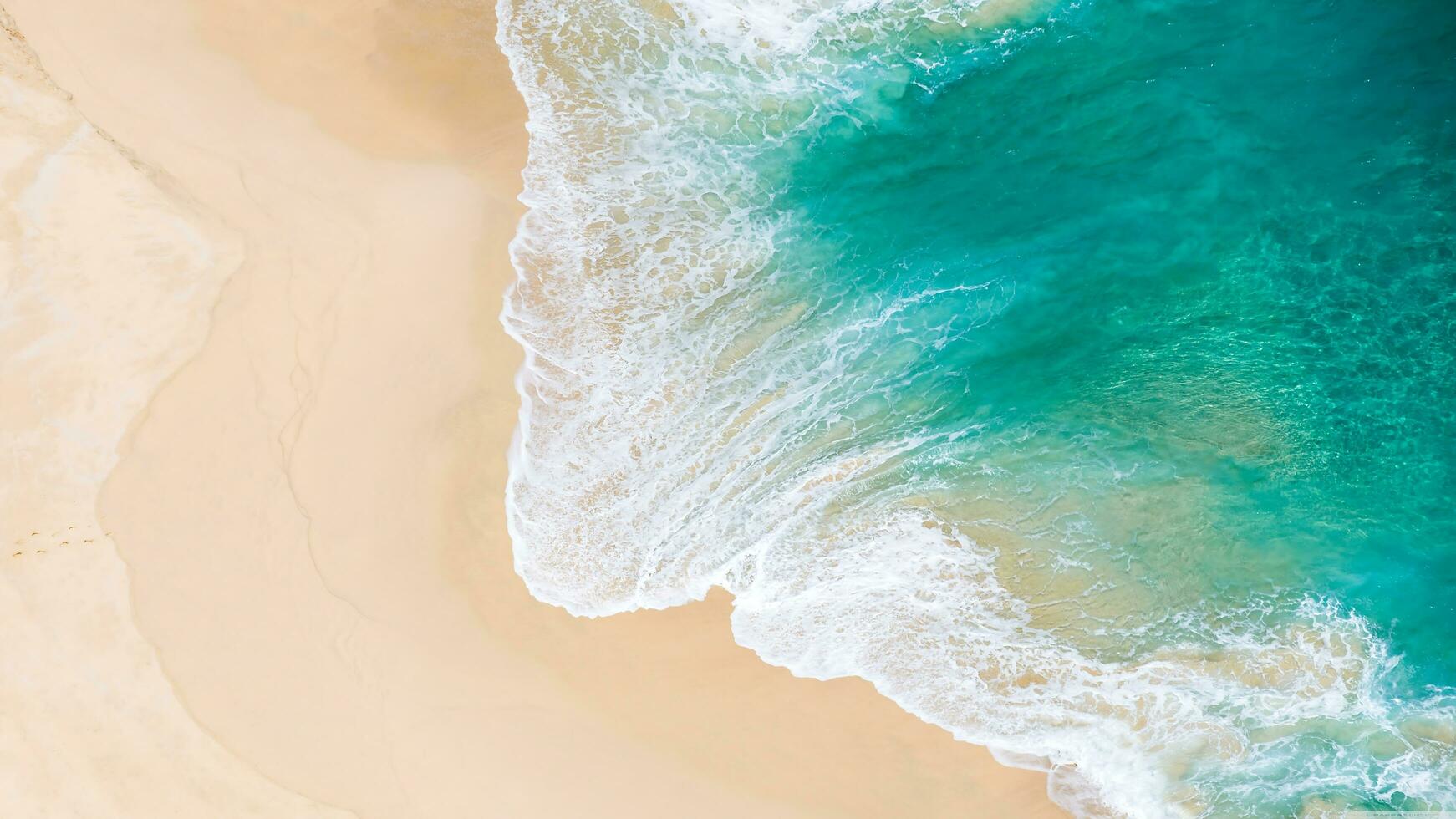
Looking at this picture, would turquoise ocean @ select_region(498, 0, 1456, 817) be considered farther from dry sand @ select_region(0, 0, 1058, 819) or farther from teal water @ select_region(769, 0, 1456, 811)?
dry sand @ select_region(0, 0, 1058, 819)

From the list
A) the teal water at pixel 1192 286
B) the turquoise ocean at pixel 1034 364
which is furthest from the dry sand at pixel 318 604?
the teal water at pixel 1192 286

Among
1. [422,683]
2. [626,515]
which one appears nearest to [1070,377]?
[626,515]

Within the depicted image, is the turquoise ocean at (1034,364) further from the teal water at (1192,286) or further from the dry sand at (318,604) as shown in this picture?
the dry sand at (318,604)

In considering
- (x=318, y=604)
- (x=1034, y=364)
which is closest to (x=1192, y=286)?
(x=1034, y=364)

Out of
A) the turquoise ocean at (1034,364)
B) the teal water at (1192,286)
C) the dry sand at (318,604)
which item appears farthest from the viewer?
the teal water at (1192,286)

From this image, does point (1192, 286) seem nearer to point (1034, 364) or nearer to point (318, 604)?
point (1034, 364)

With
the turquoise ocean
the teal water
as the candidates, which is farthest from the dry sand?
the teal water
